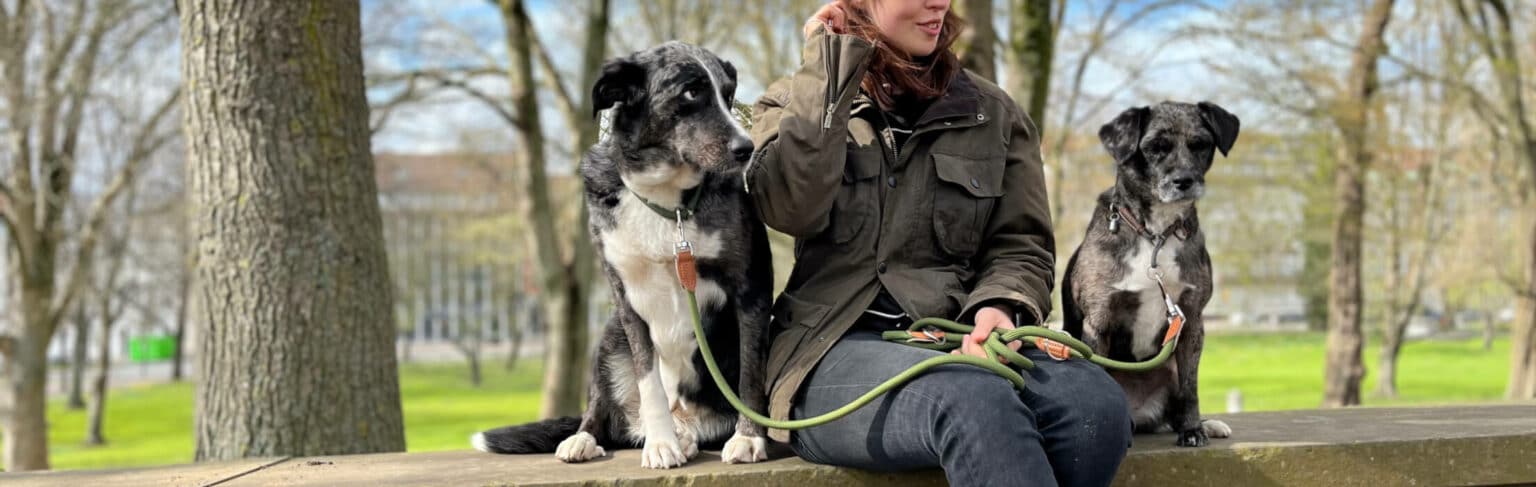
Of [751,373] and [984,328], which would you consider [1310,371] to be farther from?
[751,373]

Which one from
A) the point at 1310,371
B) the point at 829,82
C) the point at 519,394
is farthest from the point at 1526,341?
the point at 519,394

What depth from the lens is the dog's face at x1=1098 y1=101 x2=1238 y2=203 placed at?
325 centimetres

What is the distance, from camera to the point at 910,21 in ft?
10.7

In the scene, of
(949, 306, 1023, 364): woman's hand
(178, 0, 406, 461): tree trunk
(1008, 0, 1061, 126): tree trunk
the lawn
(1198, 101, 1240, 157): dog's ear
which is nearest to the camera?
(949, 306, 1023, 364): woman's hand

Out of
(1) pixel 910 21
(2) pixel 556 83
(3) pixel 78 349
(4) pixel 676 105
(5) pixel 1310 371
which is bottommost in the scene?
(5) pixel 1310 371

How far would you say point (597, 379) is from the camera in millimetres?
3324

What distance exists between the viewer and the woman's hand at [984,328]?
296 centimetres

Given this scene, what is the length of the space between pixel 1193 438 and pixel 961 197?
3.18 feet

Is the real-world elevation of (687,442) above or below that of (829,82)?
below

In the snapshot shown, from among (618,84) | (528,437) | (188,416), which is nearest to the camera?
(618,84)

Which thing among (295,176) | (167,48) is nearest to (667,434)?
(295,176)

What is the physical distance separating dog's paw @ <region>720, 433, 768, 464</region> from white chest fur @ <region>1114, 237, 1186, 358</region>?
1.13 metres

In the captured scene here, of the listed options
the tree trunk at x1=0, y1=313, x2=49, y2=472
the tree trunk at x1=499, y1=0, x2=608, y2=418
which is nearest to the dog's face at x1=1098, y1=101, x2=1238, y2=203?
the tree trunk at x1=499, y1=0, x2=608, y2=418

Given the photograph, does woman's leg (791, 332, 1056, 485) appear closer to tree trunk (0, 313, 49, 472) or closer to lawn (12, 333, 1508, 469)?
tree trunk (0, 313, 49, 472)
